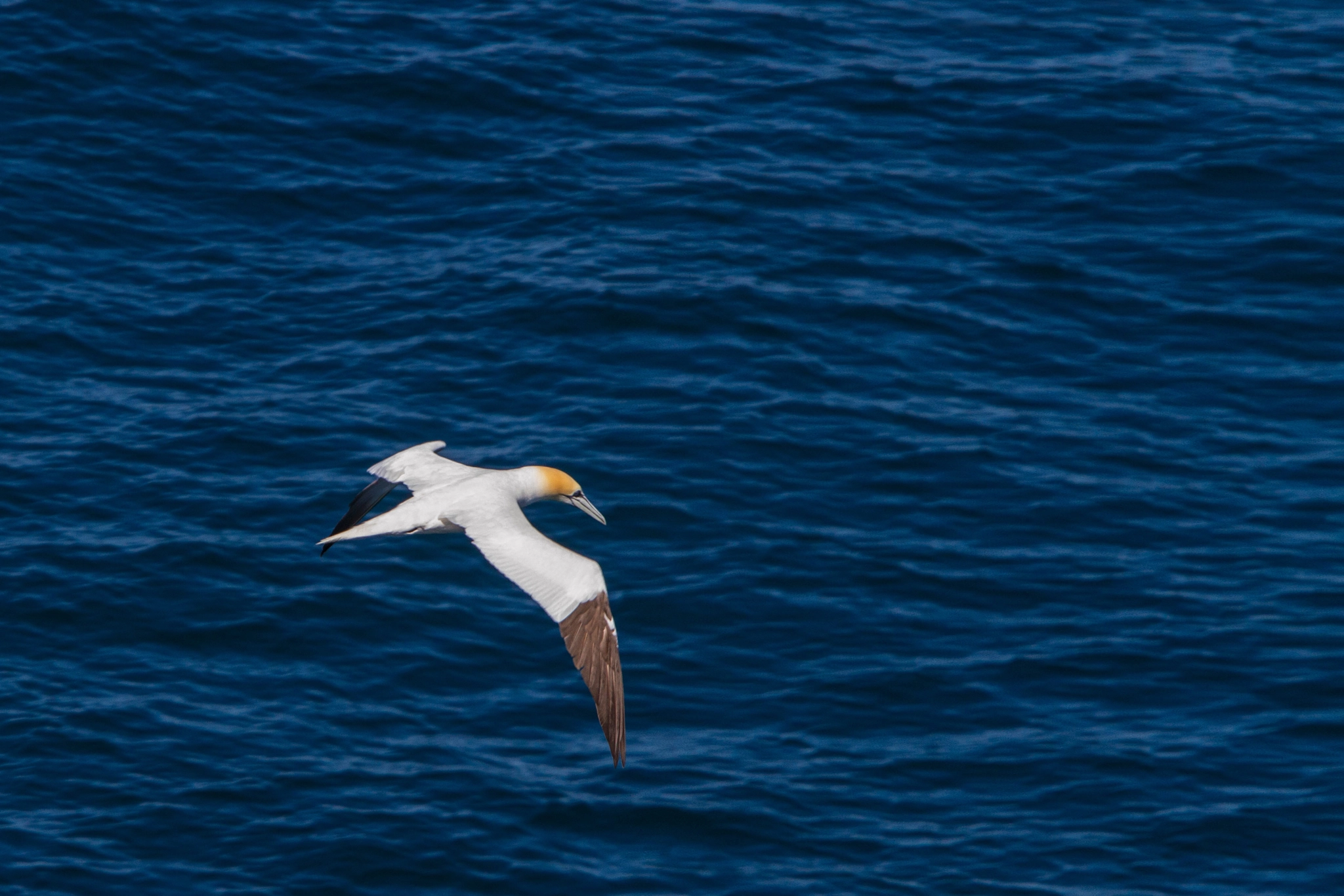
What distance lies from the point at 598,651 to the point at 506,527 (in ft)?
4.20

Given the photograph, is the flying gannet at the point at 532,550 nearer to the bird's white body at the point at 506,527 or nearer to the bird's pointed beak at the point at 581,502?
the bird's white body at the point at 506,527

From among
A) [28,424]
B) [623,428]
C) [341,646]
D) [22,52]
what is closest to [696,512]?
[623,428]

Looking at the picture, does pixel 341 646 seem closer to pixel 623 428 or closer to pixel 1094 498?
pixel 623 428

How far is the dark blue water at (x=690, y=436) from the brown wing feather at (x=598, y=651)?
3.02m

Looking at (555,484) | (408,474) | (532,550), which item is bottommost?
(408,474)

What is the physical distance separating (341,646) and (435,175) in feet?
28.5

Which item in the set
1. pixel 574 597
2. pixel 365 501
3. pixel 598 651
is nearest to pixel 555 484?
pixel 365 501

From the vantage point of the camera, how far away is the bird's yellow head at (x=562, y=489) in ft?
56.0

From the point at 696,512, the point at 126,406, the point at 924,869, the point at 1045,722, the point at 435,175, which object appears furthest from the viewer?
the point at 435,175

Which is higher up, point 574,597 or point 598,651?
point 574,597

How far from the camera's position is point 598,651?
15.3 metres

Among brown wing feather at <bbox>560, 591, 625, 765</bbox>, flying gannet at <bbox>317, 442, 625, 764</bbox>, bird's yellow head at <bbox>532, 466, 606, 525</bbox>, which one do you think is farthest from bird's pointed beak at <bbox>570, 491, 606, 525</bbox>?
brown wing feather at <bbox>560, 591, 625, 765</bbox>

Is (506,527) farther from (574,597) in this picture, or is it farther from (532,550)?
(574,597)

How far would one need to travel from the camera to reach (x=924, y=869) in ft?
58.0
